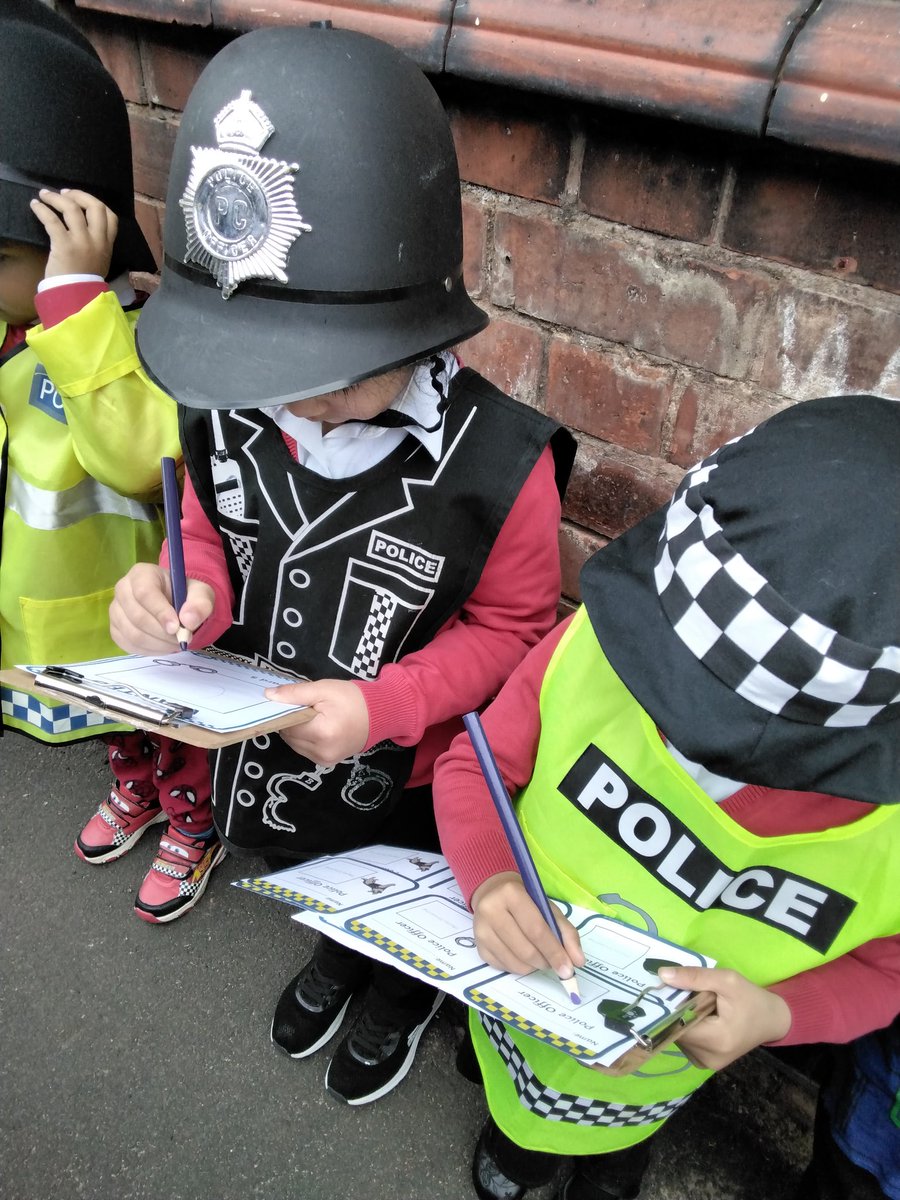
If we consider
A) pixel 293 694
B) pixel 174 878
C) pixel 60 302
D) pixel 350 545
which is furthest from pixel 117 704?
pixel 174 878

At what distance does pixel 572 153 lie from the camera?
135 cm

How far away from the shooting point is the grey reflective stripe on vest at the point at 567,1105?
Answer: 116 centimetres

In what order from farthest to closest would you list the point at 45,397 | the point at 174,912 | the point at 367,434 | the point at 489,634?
the point at 174,912 < the point at 45,397 < the point at 489,634 < the point at 367,434

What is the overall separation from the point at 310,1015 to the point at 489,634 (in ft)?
2.88

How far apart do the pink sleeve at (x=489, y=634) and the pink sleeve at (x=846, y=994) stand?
21.5 inches

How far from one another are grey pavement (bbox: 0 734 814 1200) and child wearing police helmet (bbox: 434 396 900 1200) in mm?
241

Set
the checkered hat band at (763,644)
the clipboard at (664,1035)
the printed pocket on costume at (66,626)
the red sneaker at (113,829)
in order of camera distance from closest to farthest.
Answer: the checkered hat band at (763,644) → the clipboard at (664,1035) → the printed pocket on costume at (66,626) → the red sneaker at (113,829)

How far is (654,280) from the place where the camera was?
1335 millimetres

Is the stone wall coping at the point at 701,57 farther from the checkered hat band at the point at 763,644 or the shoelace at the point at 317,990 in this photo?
the shoelace at the point at 317,990

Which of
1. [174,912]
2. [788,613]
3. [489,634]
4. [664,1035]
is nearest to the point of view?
[788,613]

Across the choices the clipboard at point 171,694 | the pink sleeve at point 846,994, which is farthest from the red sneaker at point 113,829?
the pink sleeve at point 846,994

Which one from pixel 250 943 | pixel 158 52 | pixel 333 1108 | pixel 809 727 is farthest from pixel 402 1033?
pixel 158 52

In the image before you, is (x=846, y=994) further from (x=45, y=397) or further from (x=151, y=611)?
(x=45, y=397)

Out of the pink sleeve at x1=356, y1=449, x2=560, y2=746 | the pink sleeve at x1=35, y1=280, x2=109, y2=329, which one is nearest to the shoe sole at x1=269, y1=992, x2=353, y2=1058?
the pink sleeve at x1=356, y1=449, x2=560, y2=746
